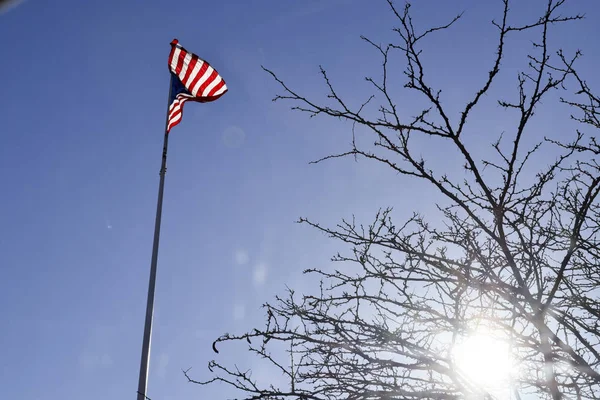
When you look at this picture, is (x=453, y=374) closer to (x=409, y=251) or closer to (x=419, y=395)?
(x=419, y=395)

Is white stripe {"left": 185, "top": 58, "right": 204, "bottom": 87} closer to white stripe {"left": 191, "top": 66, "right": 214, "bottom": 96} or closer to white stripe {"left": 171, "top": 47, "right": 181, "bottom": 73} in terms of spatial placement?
white stripe {"left": 191, "top": 66, "right": 214, "bottom": 96}

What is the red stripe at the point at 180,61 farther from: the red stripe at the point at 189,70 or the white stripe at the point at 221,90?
the white stripe at the point at 221,90

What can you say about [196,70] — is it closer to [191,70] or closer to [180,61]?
[191,70]

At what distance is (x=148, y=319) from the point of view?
816 centimetres

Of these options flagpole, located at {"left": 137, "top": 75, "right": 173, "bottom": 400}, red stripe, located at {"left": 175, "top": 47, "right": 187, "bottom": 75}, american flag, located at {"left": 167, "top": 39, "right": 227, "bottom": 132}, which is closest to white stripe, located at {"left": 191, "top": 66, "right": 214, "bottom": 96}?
american flag, located at {"left": 167, "top": 39, "right": 227, "bottom": 132}

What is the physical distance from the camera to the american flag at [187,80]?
40.9 ft

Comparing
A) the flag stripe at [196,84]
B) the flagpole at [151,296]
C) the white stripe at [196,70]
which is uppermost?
the white stripe at [196,70]

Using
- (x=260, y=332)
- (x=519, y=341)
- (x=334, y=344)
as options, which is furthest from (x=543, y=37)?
(x=260, y=332)

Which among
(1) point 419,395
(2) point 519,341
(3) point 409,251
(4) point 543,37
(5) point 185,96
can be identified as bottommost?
(1) point 419,395

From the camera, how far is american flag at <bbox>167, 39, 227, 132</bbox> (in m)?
12.5

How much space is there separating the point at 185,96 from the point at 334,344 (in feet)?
33.0

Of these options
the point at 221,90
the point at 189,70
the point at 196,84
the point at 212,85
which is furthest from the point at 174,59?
the point at 221,90

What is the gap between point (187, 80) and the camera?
1245 cm

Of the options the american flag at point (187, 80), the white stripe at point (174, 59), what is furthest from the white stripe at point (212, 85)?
the white stripe at point (174, 59)
